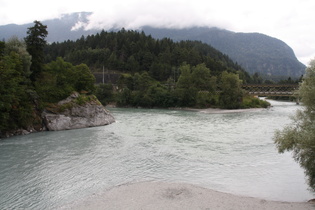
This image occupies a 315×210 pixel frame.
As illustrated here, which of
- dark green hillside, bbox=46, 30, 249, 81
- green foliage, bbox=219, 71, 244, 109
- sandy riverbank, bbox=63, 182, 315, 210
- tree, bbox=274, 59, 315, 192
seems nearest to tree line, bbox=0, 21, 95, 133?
sandy riverbank, bbox=63, 182, 315, 210

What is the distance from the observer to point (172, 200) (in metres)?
14.4

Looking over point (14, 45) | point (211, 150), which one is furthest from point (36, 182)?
point (14, 45)

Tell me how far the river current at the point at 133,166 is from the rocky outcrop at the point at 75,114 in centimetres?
654

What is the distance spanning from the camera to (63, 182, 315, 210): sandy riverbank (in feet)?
44.3

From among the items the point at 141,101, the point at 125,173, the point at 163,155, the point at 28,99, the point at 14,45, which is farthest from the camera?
the point at 141,101

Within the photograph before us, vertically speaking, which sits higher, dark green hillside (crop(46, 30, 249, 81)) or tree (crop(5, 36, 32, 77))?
dark green hillside (crop(46, 30, 249, 81))

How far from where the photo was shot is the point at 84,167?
20.6 m

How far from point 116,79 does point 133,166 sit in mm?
105468

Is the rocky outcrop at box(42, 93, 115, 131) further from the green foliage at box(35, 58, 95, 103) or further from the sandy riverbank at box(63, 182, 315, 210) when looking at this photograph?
the sandy riverbank at box(63, 182, 315, 210)

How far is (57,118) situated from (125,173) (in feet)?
82.5

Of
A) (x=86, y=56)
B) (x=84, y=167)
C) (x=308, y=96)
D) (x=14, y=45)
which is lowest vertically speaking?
(x=84, y=167)

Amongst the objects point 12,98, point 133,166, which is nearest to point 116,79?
point 12,98

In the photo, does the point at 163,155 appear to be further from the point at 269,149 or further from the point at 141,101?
the point at 141,101

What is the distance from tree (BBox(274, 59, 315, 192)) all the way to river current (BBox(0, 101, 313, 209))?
8.48 ft
